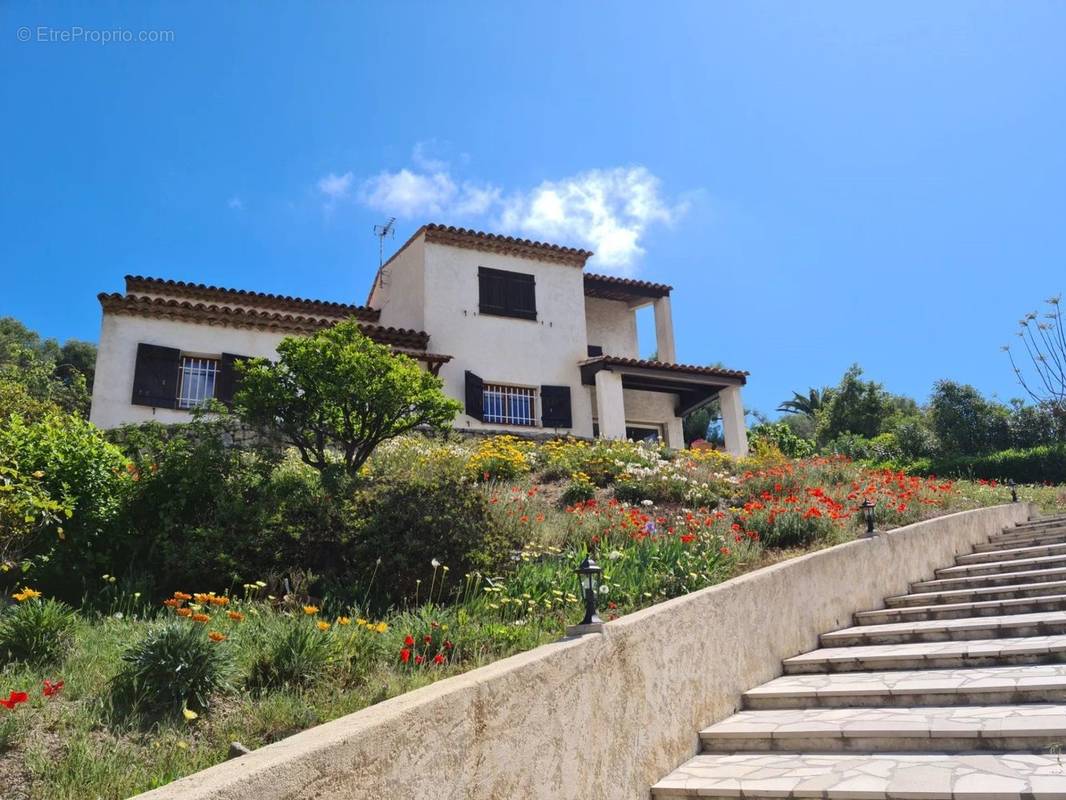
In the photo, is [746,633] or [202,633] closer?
[202,633]

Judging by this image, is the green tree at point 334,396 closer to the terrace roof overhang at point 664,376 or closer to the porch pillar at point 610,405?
the porch pillar at point 610,405

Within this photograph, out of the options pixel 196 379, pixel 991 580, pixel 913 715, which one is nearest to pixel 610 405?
pixel 196 379

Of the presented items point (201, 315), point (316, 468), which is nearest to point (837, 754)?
point (316, 468)

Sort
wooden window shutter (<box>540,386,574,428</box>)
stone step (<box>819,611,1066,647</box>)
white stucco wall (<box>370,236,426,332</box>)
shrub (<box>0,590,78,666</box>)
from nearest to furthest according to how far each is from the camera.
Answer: shrub (<box>0,590,78,666</box>) → stone step (<box>819,611,1066,647</box>) → wooden window shutter (<box>540,386,574,428</box>) → white stucco wall (<box>370,236,426,332</box>)

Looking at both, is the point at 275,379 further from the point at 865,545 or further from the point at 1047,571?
the point at 1047,571

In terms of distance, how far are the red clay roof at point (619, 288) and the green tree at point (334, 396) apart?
13.3 meters

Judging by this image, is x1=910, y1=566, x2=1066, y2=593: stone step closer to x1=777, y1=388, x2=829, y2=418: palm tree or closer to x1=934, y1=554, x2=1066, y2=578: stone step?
x1=934, y1=554, x2=1066, y2=578: stone step

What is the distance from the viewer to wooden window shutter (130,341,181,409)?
15.7 meters

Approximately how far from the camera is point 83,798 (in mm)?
3295

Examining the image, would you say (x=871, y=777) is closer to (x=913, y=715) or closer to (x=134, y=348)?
(x=913, y=715)

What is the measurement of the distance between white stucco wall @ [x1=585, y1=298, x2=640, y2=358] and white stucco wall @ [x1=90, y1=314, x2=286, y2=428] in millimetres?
9948

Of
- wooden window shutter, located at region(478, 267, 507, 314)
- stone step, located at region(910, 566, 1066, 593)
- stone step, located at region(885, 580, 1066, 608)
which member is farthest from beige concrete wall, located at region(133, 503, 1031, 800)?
wooden window shutter, located at region(478, 267, 507, 314)

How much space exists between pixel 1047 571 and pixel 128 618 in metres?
8.59

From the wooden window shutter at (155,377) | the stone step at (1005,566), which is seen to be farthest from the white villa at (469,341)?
the stone step at (1005,566)
